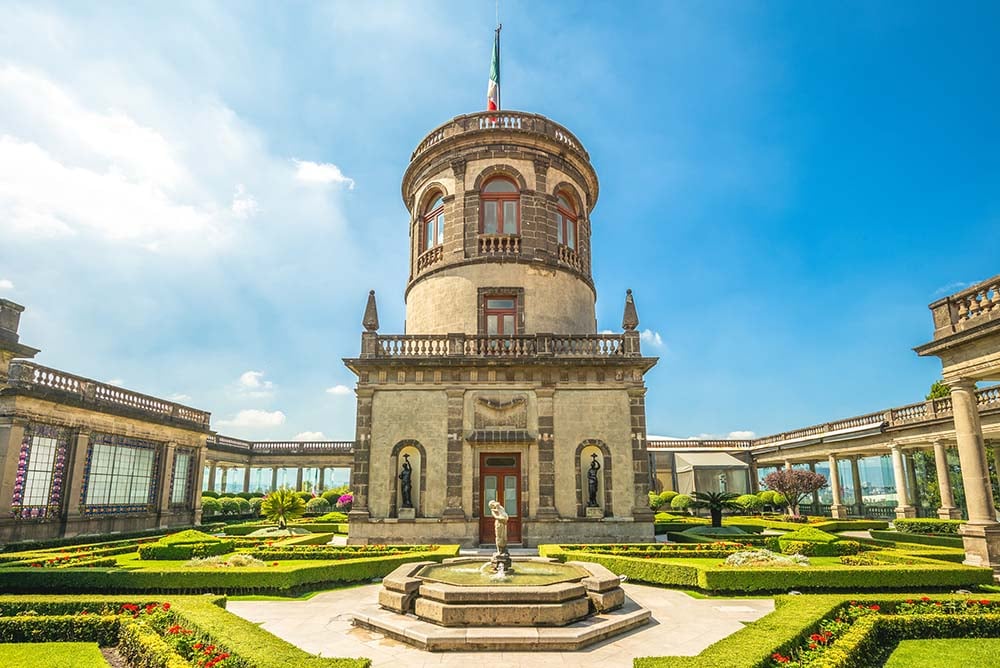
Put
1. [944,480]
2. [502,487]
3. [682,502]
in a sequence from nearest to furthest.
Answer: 1. [502,487]
2. [944,480]
3. [682,502]

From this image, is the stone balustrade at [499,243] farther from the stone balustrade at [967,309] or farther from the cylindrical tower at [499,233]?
the stone balustrade at [967,309]

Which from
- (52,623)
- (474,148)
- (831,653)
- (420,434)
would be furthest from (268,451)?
(831,653)

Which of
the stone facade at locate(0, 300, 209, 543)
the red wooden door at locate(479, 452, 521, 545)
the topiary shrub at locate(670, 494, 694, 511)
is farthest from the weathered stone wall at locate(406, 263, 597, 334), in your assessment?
the topiary shrub at locate(670, 494, 694, 511)

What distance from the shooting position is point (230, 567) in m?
14.9

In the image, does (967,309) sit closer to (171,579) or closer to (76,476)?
(171,579)

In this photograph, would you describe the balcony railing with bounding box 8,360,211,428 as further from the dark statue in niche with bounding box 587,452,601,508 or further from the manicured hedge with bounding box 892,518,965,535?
the manicured hedge with bounding box 892,518,965,535

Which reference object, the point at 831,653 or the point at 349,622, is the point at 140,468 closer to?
the point at 349,622

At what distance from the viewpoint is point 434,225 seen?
1126 inches

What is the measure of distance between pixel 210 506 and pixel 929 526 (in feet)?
144

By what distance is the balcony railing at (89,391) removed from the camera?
2197cm

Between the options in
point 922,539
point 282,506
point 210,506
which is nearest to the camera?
point 922,539

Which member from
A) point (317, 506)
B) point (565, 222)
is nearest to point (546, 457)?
point (565, 222)

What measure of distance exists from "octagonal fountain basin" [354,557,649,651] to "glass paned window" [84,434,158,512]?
2049 cm

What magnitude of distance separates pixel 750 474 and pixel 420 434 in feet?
121
